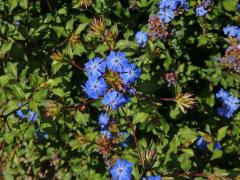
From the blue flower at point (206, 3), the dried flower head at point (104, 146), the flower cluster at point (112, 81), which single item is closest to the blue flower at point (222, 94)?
the blue flower at point (206, 3)

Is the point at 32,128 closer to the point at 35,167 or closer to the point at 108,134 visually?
the point at 108,134

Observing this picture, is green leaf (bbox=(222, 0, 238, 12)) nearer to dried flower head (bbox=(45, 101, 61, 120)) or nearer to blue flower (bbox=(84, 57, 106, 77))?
blue flower (bbox=(84, 57, 106, 77))

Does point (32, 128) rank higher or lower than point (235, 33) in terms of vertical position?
lower

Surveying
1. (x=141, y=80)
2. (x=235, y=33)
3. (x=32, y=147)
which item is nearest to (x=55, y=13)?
(x=141, y=80)

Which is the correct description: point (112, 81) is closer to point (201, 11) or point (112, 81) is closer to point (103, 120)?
point (103, 120)

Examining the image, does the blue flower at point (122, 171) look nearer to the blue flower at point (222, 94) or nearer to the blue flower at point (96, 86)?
the blue flower at point (96, 86)

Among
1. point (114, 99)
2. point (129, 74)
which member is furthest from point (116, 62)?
point (114, 99)

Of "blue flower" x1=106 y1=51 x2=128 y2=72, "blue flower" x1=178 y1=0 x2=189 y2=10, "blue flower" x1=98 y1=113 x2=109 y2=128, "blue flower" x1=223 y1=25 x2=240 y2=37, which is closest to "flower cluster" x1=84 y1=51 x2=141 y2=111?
"blue flower" x1=106 y1=51 x2=128 y2=72

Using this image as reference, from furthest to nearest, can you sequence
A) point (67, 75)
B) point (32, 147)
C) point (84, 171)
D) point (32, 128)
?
1. point (32, 147)
2. point (84, 171)
3. point (67, 75)
4. point (32, 128)
